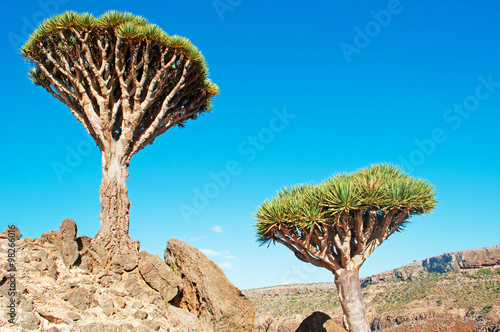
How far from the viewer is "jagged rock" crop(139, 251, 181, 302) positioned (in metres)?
8.79

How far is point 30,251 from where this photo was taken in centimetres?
785

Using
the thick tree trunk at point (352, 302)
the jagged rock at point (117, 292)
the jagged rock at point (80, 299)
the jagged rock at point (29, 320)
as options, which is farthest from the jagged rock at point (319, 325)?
the jagged rock at point (29, 320)

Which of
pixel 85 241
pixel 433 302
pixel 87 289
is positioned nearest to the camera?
pixel 87 289

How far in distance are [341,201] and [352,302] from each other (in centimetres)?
287

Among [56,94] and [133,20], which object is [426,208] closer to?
[133,20]

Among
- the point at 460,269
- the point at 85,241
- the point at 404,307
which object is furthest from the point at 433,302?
the point at 85,241

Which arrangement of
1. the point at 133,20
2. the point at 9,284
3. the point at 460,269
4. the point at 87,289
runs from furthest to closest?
1. the point at 460,269
2. the point at 133,20
3. the point at 87,289
4. the point at 9,284

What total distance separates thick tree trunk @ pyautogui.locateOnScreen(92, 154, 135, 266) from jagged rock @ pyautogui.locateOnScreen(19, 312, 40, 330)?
2830mm

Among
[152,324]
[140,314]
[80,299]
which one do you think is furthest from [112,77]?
[152,324]

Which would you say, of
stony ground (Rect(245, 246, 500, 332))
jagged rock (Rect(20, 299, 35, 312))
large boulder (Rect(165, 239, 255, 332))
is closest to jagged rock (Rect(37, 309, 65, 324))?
jagged rock (Rect(20, 299, 35, 312))

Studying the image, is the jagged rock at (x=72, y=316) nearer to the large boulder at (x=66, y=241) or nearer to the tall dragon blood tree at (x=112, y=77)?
the large boulder at (x=66, y=241)

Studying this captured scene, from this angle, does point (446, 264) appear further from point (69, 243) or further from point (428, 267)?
point (69, 243)

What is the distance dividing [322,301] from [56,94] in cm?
3049

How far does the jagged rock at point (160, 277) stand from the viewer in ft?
28.8
